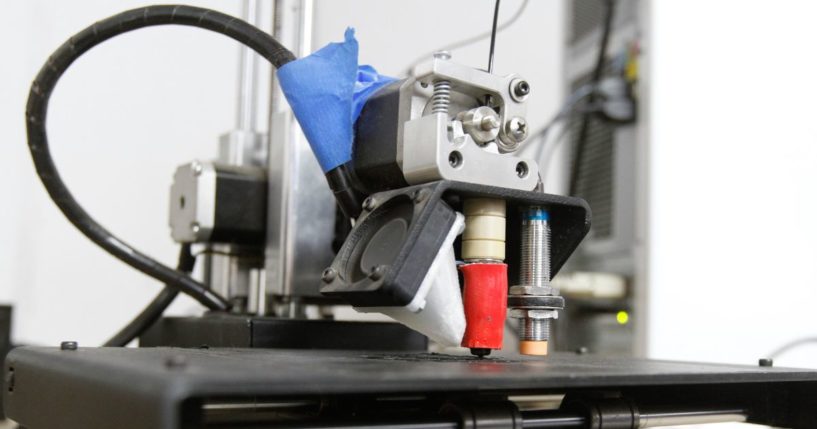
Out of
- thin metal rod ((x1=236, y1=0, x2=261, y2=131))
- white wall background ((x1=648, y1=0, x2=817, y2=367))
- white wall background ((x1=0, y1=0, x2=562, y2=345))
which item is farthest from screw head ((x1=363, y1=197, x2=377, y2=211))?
white wall background ((x1=0, y1=0, x2=562, y2=345))

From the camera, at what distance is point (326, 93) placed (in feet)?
2.00

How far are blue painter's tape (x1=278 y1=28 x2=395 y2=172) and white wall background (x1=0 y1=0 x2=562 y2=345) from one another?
0.57 metres

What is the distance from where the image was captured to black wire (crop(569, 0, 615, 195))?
4.09 ft

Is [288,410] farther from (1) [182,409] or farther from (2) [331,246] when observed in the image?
(2) [331,246]

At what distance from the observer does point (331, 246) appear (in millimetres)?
787

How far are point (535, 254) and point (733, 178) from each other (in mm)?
543

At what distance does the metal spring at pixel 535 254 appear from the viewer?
1.89 ft

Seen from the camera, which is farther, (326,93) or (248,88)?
(248,88)

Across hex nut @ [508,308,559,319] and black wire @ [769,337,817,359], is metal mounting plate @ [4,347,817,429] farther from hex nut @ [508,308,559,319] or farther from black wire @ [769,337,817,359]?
black wire @ [769,337,817,359]

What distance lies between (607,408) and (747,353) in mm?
565

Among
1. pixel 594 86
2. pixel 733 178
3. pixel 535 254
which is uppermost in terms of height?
pixel 594 86

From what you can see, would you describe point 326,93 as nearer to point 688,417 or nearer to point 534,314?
point 534,314

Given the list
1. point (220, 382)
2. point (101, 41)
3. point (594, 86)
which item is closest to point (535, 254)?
point (220, 382)

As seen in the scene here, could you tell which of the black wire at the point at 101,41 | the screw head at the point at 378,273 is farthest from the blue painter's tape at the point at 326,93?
the screw head at the point at 378,273
